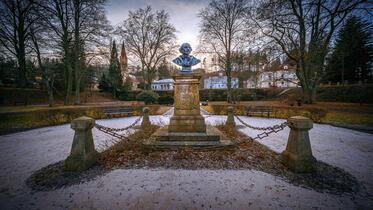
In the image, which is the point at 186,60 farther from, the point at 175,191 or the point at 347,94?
the point at 347,94

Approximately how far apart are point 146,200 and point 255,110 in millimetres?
13947

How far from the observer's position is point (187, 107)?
5.85m

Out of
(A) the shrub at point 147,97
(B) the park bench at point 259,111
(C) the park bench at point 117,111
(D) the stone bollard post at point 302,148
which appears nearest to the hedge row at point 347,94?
(B) the park bench at point 259,111

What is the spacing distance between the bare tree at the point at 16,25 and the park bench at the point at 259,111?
2037 cm

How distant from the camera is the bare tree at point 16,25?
13.7 metres

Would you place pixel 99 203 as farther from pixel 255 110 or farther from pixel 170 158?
pixel 255 110

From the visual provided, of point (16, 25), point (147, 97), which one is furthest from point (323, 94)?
point (16, 25)

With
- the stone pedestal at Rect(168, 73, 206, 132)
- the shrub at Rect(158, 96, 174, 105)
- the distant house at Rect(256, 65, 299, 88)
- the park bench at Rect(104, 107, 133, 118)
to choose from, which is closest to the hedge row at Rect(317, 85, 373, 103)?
the distant house at Rect(256, 65, 299, 88)

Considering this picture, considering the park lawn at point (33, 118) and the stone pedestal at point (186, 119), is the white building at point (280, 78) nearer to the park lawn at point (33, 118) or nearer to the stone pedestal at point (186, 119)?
the stone pedestal at point (186, 119)

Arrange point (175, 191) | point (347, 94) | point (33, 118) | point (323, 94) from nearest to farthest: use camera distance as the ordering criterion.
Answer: point (175, 191) → point (33, 118) → point (347, 94) → point (323, 94)

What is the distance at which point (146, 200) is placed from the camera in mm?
2654

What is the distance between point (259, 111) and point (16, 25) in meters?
23.2

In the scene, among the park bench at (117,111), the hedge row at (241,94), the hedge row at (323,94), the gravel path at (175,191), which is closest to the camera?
the gravel path at (175,191)

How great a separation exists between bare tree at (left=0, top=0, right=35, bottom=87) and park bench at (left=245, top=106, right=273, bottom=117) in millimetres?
20371
